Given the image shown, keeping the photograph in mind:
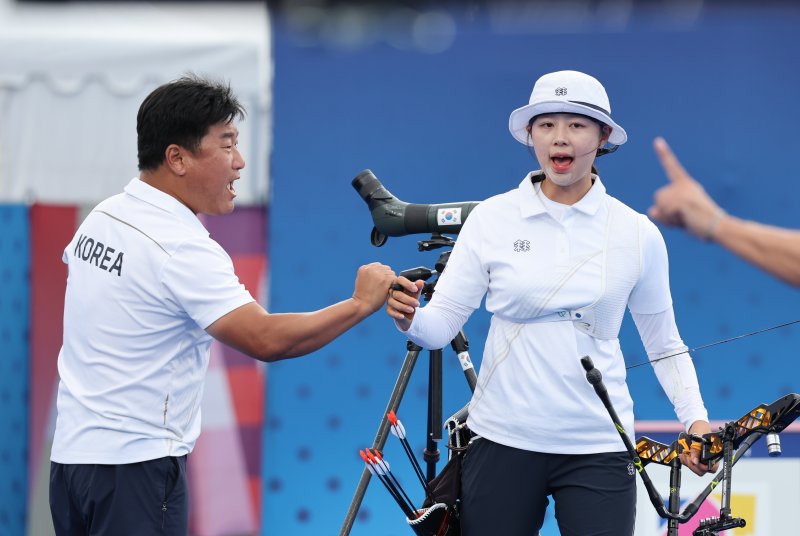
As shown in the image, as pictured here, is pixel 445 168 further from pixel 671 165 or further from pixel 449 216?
pixel 671 165

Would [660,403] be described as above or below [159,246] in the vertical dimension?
below

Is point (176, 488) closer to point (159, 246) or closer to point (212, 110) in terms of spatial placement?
point (159, 246)

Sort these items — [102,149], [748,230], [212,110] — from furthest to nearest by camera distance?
[102,149] < [212,110] < [748,230]

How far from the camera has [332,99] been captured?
179 inches

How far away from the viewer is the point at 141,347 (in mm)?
2217

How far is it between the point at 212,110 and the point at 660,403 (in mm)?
2750

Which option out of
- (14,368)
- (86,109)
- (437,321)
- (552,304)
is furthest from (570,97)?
(14,368)

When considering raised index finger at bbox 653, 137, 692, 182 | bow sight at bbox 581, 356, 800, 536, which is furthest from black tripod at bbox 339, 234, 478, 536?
raised index finger at bbox 653, 137, 692, 182

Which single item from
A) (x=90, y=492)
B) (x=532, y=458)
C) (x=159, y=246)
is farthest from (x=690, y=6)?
(x=90, y=492)

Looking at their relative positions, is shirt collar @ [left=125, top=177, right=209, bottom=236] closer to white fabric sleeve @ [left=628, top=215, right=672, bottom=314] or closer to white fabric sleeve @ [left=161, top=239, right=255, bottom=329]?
white fabric sleeve @ [left=161, top=239, right=255, bottom=329]

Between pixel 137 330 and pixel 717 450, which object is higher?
pixel 137 330

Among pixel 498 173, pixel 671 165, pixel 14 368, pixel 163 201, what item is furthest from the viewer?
pixel 498 173

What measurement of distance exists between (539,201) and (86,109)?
2560mm

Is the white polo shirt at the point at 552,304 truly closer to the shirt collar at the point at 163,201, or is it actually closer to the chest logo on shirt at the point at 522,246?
the chest logo on shirt at the point at 522,246
